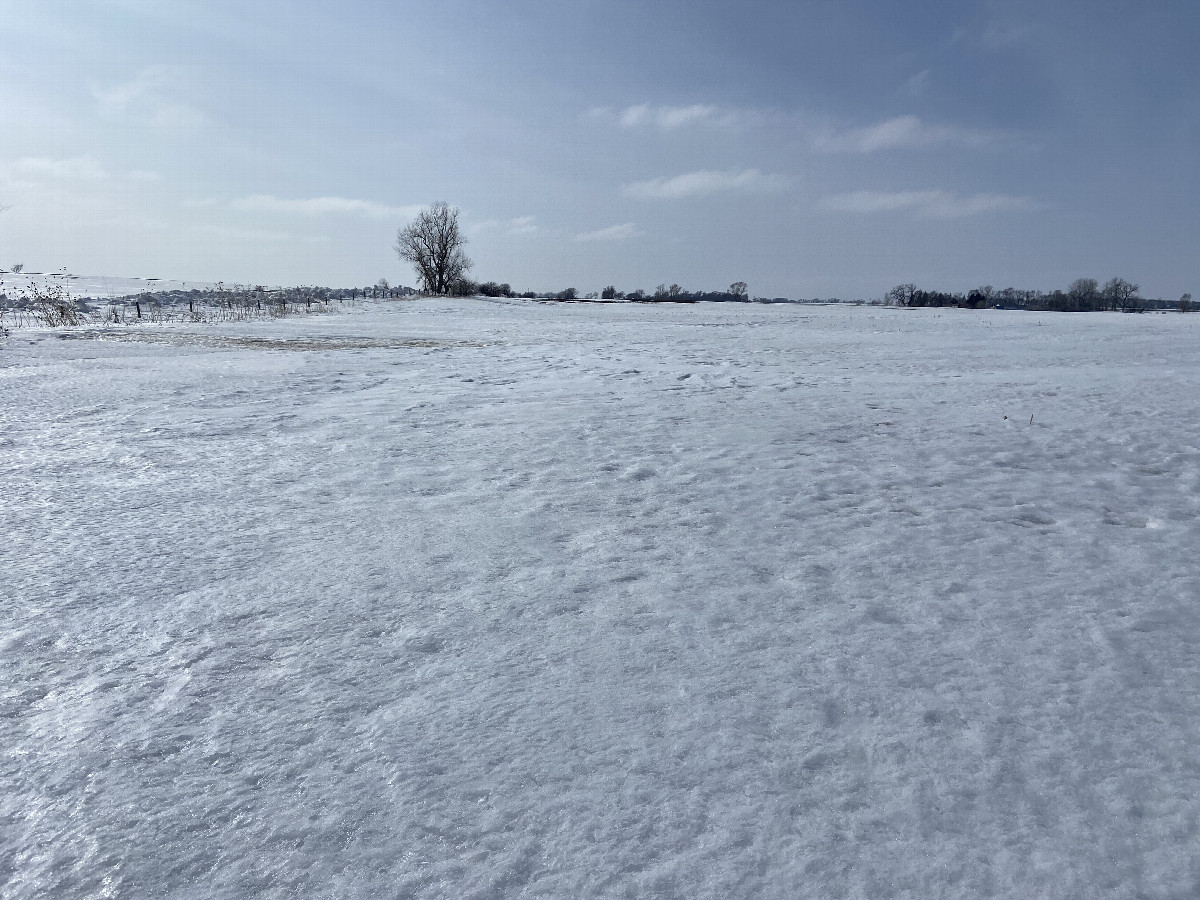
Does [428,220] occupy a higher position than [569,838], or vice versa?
[428,220]

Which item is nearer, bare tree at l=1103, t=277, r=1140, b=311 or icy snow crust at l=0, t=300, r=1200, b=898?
icy snow crust at l=0, t=300, r=1200, b=898

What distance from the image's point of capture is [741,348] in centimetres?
1142

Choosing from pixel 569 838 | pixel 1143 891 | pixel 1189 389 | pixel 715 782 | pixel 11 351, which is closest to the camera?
pixel 1143 891

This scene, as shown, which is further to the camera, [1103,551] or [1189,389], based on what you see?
[1189,389]

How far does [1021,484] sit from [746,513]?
163 centimetres

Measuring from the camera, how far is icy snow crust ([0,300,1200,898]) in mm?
1316

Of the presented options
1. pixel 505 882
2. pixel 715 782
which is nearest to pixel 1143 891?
pixel 715 782

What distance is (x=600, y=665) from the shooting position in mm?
1956

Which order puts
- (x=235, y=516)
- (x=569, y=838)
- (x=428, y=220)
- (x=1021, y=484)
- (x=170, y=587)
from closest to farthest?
(x=569, y=838)
(x=170, y=587)
(x=235, y=516)
(x=1021, y=484)
(x=428, y=220)

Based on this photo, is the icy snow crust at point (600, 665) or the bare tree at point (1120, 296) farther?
the bare tree at point (1120, 296)

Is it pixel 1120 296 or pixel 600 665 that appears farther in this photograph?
pixel 1120 296

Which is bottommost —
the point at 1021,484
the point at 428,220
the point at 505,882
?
the point at 505,882

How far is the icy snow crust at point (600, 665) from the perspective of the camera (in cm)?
132

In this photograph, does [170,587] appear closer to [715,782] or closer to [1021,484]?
[715,782]
